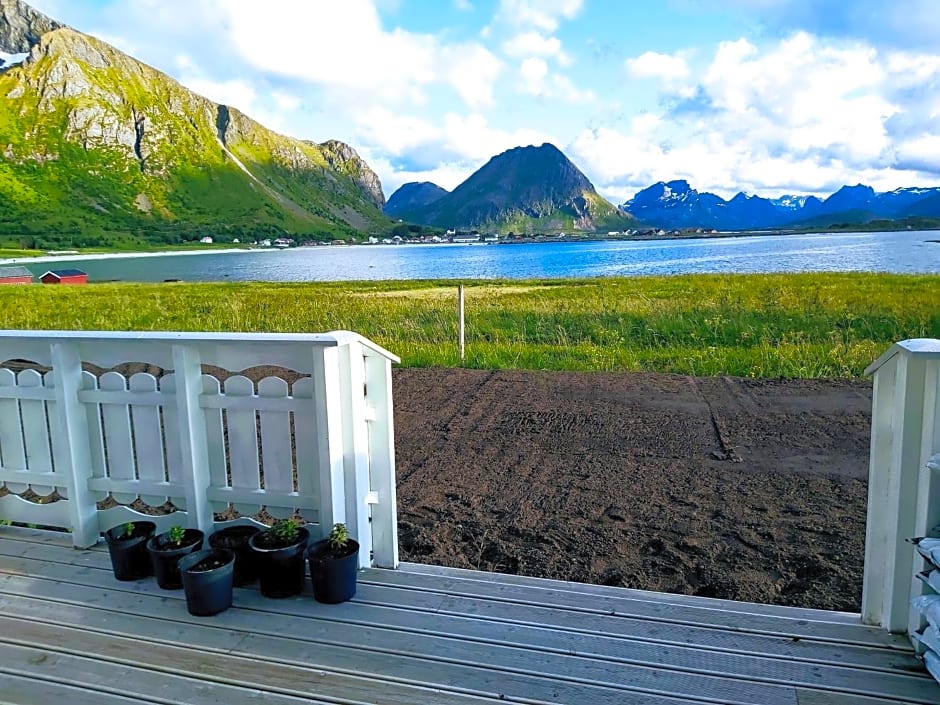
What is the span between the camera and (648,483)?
5.29 meters

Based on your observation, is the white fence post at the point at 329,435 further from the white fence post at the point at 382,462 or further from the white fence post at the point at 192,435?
the white fence post at the point at 192,435

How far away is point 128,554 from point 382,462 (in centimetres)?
122

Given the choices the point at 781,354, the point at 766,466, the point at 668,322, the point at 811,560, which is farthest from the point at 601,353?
the point at 811,560

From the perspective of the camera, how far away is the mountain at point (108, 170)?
448 ft

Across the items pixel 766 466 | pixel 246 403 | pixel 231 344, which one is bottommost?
pixel 766 466

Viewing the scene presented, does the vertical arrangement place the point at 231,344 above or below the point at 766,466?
above

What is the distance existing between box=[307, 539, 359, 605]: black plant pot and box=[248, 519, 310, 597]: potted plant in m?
0.07

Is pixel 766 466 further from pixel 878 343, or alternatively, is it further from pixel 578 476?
pixel 878 343

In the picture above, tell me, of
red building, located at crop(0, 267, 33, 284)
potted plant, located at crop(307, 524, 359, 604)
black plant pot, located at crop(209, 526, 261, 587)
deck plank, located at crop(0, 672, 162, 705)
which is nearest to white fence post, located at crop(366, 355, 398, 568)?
potted plant, located at crop(307, 524, 359, 604)

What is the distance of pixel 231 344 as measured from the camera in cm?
309

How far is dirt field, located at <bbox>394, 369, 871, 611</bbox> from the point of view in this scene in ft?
12.7

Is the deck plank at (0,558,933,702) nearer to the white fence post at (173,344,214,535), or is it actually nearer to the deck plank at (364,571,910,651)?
the deck plank at (364,571,910,651)

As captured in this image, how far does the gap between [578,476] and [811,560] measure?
6.29 ft

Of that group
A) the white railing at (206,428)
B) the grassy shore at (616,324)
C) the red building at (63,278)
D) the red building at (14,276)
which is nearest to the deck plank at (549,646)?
the white railing at (206,428)
